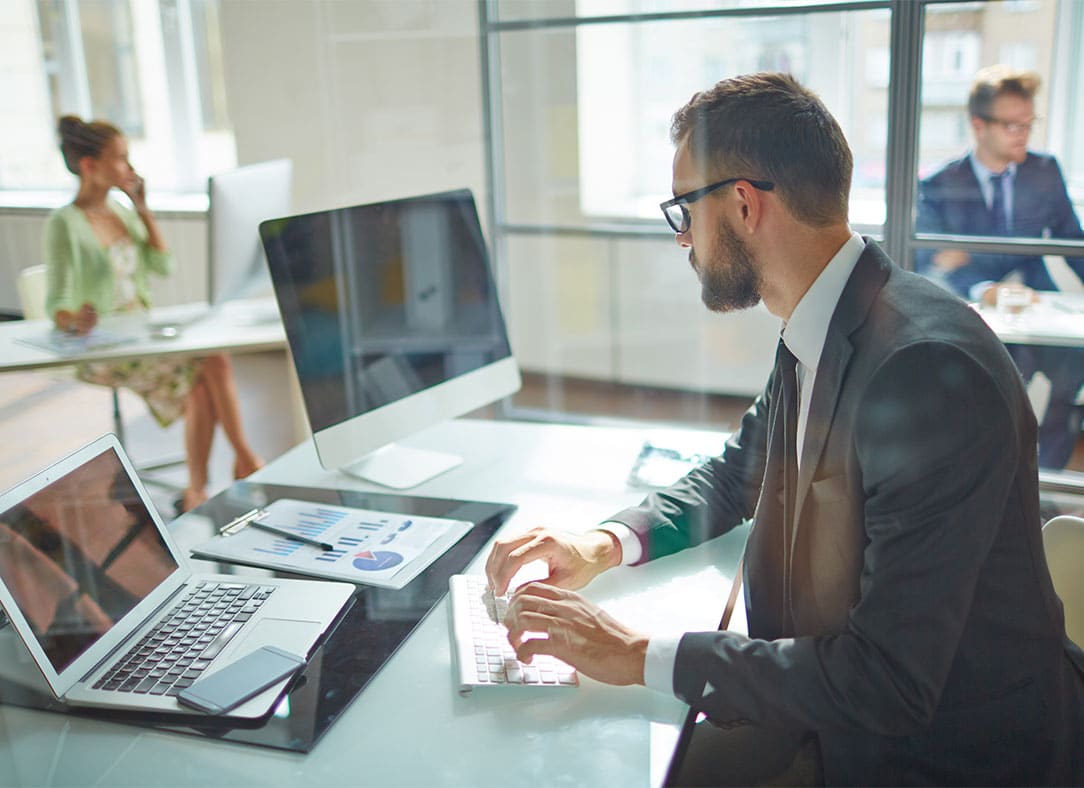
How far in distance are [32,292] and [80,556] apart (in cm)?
105

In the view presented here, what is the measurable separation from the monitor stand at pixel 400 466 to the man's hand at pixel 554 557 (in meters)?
0.42

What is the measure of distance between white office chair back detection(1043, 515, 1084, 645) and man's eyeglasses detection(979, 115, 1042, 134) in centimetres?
208

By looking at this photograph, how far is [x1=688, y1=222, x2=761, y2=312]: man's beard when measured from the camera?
4.17 feet

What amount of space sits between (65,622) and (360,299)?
0.73m

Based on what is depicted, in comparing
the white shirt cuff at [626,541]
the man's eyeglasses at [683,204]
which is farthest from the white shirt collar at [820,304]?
the white shirt cuff at [626,541]

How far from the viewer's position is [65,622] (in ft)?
3.63

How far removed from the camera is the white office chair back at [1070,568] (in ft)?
4.26

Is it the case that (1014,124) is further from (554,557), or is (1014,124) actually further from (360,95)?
(554,557)

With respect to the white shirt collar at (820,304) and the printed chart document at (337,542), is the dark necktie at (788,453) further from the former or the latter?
the printed chart document at (337,542)

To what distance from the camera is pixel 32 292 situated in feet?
6.66

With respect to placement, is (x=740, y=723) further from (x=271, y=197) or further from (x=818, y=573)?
(x=271, y=197)

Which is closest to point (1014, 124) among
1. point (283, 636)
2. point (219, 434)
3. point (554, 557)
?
point (554, 557)

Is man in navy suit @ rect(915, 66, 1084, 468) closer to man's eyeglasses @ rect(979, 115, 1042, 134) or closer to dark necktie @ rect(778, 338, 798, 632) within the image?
man's eyeglasses @ rect(979, 115, 1042, 134)

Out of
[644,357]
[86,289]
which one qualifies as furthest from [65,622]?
[644,357]
